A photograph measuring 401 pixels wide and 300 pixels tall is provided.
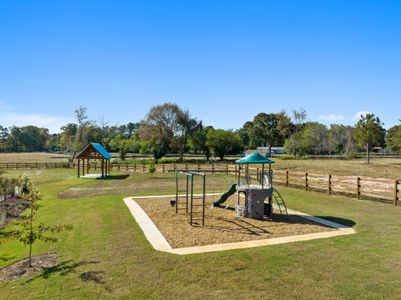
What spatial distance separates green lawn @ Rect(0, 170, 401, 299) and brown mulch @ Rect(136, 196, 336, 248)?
0.93m

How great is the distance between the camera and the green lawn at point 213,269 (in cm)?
555

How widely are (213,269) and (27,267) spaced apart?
4381mm

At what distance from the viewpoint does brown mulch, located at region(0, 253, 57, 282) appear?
688 cm

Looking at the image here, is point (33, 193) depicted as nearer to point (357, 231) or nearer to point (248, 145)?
point (357, 231)

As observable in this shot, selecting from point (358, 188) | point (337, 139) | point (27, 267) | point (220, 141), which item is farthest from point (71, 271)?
point (337, 139)

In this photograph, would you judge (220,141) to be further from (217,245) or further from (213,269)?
(213,269)

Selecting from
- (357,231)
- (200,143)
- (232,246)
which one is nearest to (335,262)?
(232,246)

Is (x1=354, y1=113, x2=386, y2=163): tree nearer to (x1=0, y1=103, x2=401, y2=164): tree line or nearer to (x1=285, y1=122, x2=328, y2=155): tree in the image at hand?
(x1=0, y1=103, x2=401, y2=164): tree line

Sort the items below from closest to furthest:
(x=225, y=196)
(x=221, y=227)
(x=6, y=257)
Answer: (x=6, y=257), (x=221, y=227), (x=225, y=196)

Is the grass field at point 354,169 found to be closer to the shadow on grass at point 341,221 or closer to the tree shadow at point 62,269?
the shadow on grass at point 341,221

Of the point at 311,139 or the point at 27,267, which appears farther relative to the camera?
the point at 311,139

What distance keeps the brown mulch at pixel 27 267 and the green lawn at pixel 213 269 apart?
10.2 inches

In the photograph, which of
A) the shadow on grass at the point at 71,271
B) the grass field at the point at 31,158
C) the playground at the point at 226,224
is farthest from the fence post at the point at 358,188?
the grass field at the point at 31,158

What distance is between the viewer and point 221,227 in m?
9.99
